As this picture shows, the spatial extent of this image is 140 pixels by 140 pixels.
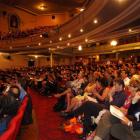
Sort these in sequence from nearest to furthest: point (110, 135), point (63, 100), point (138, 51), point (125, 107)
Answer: point (110, 135)
point (125, 107)
point (63, 100)
point (138, 51)

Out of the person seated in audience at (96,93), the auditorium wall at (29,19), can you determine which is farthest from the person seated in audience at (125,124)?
the auditorium wall at (29,19)

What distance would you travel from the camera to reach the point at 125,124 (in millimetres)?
A: 4004

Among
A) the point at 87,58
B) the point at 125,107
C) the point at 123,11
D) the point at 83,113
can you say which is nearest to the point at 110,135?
the point at 125,107

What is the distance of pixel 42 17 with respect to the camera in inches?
1293

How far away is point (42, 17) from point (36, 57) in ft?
16.4

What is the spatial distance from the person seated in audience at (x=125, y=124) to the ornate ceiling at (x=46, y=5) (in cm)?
2129

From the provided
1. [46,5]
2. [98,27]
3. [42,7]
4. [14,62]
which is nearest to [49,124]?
[98,27]

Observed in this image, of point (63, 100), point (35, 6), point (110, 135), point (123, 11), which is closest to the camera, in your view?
point (110, 135)

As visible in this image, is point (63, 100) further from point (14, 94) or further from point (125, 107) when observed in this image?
point (125, 107)

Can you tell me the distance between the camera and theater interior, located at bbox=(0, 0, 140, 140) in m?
4.53

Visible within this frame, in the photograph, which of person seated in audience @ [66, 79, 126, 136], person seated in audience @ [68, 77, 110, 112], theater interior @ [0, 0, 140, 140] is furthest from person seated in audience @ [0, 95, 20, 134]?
person seated in audience @ [68, 77, 110, 112]

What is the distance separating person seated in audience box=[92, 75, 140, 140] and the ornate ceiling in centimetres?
2129

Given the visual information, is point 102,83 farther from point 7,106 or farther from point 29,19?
point 29,19

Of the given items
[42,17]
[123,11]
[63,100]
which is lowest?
[63,100]
